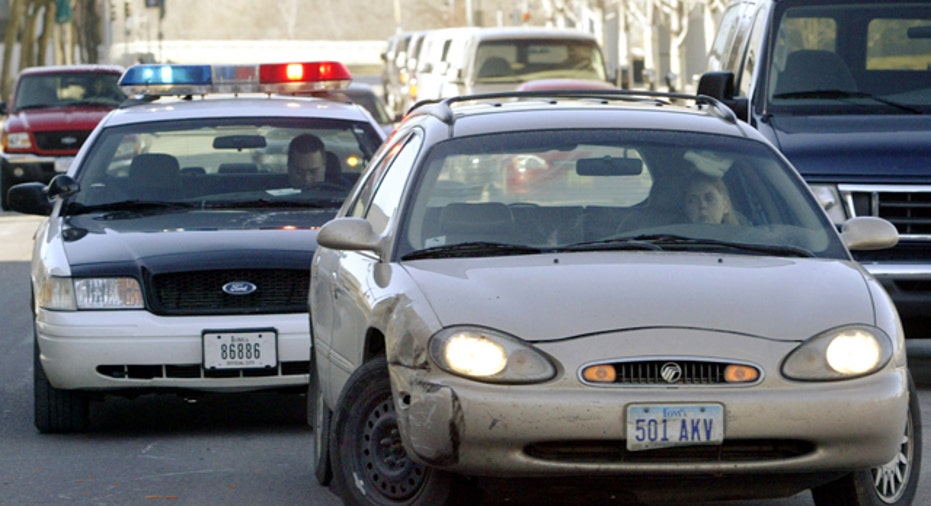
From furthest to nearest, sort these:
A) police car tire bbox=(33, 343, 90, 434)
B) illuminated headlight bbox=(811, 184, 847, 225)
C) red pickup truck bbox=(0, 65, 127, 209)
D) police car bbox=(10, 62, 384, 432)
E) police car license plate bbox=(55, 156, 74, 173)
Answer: red pickup truck bbox=(0, 65, 127, 209) → police car license plate bbox=(55, 156, 74, 173) → illuminated headlight bbox=(811, 184, 847, 225) → police car tire bbox=(33, 343, 90, 434) → police car bbox=(10, 62, 384, 432)

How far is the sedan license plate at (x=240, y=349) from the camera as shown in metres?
8.73

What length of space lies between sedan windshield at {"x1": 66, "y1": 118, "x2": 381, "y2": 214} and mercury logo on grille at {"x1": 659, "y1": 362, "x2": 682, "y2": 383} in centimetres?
444

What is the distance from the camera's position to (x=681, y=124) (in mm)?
7344

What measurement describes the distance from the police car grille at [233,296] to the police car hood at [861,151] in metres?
2.97

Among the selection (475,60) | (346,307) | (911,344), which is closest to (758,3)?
(911,344)

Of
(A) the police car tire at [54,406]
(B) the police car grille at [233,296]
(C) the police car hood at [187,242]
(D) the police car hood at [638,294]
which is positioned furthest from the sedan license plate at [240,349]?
(D) the police car hood at [638,294]

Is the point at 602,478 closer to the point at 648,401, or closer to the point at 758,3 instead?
the point at 648,401

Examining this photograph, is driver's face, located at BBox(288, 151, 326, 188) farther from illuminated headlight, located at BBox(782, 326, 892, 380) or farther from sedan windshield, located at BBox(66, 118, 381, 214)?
illuminated headlight, located at BBox(782, 326, 892, 380)

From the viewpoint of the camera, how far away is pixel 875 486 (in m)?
6.30

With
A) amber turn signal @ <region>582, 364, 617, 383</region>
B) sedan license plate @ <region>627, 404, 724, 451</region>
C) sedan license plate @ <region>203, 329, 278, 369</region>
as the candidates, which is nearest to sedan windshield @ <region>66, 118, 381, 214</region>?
sedan license plate @ <region>203, 329, 278, 369</region>

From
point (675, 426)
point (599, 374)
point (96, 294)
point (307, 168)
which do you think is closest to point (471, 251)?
point (599, 374)

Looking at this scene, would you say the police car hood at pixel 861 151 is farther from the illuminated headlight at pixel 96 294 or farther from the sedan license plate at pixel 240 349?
the illuminated headlight at pixel 96 294

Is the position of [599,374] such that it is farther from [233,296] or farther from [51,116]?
[51,116]

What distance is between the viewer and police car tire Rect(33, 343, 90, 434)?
29.6 feet
